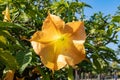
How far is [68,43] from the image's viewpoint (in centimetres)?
131

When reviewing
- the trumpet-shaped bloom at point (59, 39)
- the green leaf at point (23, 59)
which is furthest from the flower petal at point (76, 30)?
the green leaf at point (23, 59)

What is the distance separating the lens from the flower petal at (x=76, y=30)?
1.22 meters

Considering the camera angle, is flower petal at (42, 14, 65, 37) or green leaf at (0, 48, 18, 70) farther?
green leaf at (0, 48, 18, 70)

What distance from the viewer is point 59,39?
133 centimetres

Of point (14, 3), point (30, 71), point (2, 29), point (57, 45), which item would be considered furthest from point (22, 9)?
point (57, 45)

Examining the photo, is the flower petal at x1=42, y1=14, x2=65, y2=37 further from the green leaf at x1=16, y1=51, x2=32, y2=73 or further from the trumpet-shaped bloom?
the green leaf at x1=16, y1=51, x2=32, y2=73

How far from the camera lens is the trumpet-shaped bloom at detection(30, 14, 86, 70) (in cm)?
124

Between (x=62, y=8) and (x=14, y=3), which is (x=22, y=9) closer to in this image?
(x=14, y=3)

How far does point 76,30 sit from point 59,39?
12 centimetres

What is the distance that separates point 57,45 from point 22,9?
1.10 meters

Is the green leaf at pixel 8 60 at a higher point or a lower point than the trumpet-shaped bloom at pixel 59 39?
lower

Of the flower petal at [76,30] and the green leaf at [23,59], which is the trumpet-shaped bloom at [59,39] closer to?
the flower petal at [76,30]

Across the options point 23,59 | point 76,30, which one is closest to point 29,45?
point 23,59

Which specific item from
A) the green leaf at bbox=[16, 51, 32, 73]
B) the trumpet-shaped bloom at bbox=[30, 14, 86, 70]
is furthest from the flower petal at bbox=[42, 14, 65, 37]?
the green leaf at bbox=[16, 51, 32, 73]
